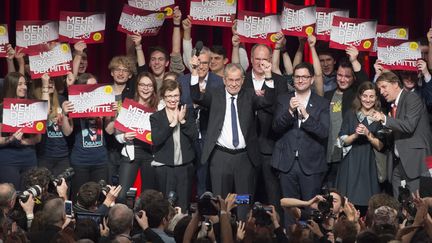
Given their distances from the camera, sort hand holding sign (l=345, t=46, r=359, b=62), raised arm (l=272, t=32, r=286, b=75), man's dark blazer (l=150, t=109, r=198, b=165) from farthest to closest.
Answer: raised arm (l=272, t=32, r=286, b=75) < hand holding sign (l=345, t=46, r=359, b=62) < man's dark blazer (l=150, t=109, r=198, b=165)

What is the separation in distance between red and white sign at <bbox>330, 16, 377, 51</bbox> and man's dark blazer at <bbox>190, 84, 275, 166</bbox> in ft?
2.95

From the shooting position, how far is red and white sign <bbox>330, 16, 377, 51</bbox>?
11.3 meters

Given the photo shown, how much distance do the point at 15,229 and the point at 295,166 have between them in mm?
3287

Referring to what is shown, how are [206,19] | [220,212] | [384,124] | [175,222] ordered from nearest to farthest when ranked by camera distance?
[220,212] < [175,222] < [384,124] < [206,19]

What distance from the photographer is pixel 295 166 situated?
10.9m

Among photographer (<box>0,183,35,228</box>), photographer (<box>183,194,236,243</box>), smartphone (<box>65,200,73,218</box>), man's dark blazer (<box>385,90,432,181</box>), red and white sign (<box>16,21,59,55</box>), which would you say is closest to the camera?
photographer (<box>183,194,236,243</box>)

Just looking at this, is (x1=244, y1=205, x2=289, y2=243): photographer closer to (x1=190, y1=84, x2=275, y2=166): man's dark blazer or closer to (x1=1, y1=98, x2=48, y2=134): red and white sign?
(x1=190, y1=84, x2=275, y2=166): man's dark blazer

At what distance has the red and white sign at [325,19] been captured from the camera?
38.1 feet

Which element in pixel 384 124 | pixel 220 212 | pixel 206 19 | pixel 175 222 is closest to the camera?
pixel 220 212

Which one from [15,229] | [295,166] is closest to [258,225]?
[15,229]

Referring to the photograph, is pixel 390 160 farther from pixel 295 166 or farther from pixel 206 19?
pixel 206 19

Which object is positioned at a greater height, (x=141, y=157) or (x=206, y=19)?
(x=206, y=19)

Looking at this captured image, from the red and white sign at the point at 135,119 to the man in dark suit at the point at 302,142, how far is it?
1.17m

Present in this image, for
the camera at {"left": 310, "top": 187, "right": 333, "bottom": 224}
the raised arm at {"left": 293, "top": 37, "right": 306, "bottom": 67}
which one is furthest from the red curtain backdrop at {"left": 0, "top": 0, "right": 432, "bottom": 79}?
the camera at {"left": 310, "top": 187, "right": 333, "bottom": 224}
